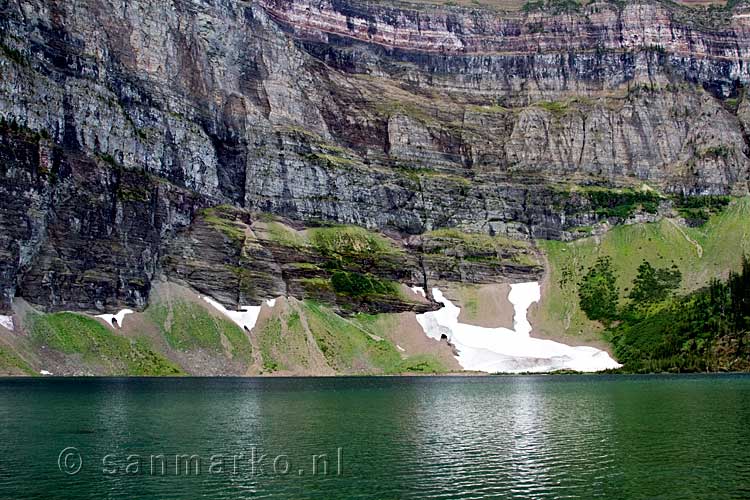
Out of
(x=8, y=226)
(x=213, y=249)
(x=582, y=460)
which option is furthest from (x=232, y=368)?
(x=582, y=460)

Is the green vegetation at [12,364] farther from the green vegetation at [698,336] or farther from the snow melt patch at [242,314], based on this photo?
the green vegetation at [698,336]

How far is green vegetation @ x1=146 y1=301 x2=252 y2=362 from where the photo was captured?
6663 inches

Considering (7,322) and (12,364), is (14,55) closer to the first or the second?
(7,322)

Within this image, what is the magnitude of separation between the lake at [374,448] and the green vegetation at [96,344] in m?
61.3

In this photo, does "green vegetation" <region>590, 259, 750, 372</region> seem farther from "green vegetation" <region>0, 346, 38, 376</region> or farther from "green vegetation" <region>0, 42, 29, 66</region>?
"green vegetation" <region>0, 42, 29, 66</region>

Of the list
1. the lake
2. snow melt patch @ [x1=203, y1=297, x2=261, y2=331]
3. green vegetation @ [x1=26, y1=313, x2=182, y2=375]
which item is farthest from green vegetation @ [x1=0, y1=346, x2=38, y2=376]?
snow melt patch @ [x1=203, y1=297, x2=261, y2=331]

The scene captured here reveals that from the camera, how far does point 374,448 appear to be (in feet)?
174

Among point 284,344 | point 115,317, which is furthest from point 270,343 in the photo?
point 115,317

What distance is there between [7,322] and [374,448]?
12038 cm

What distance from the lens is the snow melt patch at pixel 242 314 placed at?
18450 cm

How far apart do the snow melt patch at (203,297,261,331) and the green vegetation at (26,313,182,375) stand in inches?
1006

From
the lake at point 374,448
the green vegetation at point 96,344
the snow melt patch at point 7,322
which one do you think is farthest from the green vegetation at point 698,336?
the snow melt patch at point 7,322

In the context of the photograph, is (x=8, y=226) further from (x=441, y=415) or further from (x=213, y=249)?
(x=441, y=415)

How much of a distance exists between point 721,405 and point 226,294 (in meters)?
133
